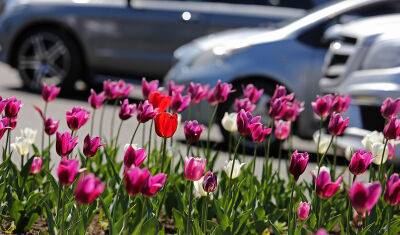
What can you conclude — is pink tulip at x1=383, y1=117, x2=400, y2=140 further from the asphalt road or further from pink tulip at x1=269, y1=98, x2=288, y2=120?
the asphalt road

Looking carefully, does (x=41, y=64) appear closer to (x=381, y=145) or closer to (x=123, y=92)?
(x=123, y=92)

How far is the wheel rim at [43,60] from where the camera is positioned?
13.9m

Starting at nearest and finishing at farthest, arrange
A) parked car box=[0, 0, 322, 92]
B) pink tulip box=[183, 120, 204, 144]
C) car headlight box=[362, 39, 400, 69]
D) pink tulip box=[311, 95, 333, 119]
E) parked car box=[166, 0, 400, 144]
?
1. pink tulip box=[183, 120, 204, 144]
2. pink tulip box=[311, 95, 333, 119]
3. car headlight box=[362, 39, 400, 69]
4. parked car box=[166, 0, 400, 144]
5. parked car box=[0, 0, 322, 92]

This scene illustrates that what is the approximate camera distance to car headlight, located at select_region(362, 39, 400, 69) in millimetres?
8359

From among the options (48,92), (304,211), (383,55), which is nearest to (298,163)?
(304,211)

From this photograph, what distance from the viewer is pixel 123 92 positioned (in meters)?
5.93

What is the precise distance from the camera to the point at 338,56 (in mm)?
9852

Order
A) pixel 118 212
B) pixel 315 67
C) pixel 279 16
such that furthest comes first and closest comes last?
pixel 279 16 < pixel 315 67 < pixel 118 212

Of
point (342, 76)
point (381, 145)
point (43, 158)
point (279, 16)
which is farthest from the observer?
point (279, 16)

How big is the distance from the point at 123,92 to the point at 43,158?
1.62ft

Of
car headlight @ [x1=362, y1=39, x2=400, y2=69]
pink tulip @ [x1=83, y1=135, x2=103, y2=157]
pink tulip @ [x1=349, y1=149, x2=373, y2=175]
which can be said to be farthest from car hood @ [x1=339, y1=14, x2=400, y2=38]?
pink tulip @ [x1=83, y1=135, x2=103, y2=157]

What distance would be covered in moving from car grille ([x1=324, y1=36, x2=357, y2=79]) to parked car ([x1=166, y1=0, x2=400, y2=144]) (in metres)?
0.54

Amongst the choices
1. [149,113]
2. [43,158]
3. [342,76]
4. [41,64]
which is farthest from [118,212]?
[41,64]

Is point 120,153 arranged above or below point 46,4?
below
